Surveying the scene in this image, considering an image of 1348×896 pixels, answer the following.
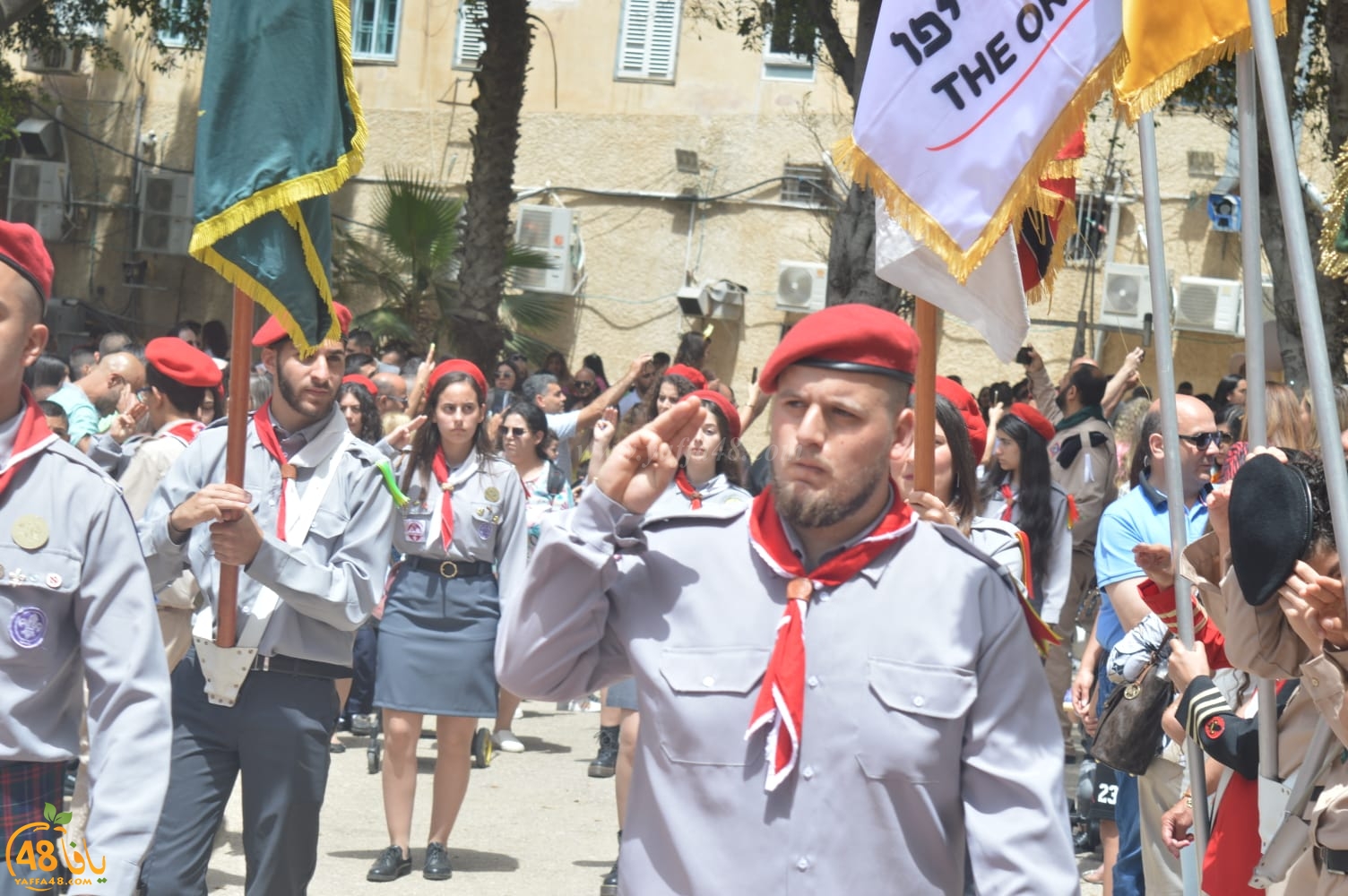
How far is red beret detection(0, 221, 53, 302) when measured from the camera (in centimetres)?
366

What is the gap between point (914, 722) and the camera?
10.2ft

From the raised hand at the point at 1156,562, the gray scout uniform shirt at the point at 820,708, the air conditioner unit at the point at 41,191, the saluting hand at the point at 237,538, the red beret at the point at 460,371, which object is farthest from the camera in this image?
the air conditioner unit at the point at 41,191

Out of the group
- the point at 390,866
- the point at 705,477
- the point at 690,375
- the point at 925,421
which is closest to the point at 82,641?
the point at 925,421

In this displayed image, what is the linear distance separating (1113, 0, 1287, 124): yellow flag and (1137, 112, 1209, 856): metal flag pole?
18cm

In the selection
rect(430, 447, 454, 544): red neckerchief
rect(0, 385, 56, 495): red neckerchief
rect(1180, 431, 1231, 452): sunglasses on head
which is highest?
rect(1180, 431, 1231, 452): sunglasses on head

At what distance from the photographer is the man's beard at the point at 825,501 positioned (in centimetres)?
324

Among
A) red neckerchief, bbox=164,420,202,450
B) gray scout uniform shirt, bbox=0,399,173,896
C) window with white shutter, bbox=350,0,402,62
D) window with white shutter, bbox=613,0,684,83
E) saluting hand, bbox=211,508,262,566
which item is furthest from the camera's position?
window with white shutter, bbox=350,0,402,62

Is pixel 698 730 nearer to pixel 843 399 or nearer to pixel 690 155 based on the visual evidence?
pixel 843 399

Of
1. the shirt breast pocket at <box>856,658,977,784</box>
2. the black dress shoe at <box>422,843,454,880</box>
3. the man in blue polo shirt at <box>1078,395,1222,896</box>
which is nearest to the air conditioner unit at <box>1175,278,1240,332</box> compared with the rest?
the man in blue polo shirt at <box>1078,395,1222,896</box>

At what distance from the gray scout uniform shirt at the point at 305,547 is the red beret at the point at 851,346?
237 centimetres

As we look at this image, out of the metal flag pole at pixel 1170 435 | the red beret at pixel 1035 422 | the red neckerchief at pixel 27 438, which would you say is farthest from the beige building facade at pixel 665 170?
the red neckerchief at pixel 27 438

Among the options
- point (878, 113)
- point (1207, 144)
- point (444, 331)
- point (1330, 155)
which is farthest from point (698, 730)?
point (1207, 144)

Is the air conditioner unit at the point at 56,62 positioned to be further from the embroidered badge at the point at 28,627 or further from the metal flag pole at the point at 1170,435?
the embroidered badge at the point at 28,627

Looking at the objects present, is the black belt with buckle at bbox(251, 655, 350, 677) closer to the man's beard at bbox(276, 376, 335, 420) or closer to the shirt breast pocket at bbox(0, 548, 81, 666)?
the man's beard at bbox(276, 376, 335, 420)
